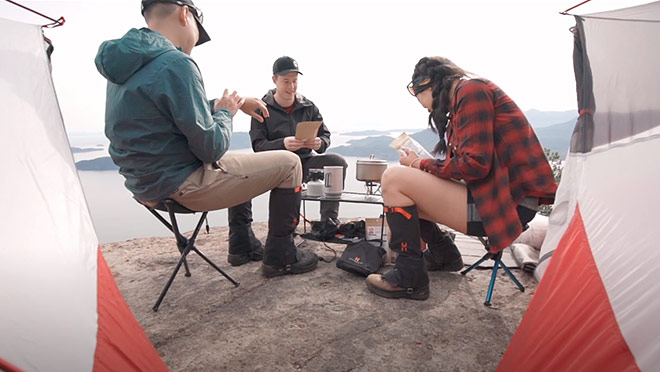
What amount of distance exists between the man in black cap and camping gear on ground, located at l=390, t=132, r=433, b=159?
0.99 meters

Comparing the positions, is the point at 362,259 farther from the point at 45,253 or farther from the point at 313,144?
the point at 45,253

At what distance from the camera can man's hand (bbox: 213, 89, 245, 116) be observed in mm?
2059

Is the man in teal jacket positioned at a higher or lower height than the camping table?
higher

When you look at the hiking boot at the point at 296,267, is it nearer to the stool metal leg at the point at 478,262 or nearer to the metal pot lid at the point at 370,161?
the metal pot lid at the point at 370,161

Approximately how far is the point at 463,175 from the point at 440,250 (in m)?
0.89

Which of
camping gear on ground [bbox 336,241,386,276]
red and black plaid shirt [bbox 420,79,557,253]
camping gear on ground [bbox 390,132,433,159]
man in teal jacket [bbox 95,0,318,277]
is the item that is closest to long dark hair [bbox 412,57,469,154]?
red and black plaid shirt [bbox 420,79,557,253]

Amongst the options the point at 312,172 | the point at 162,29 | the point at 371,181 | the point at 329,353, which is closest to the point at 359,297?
the point at 329,353

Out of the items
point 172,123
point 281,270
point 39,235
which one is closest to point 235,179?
point 172,123

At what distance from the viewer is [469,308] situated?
1.96 m

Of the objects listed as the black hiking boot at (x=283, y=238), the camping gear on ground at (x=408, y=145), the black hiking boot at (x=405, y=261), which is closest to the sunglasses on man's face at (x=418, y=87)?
the camping gear on ground at (x=408, y=145)

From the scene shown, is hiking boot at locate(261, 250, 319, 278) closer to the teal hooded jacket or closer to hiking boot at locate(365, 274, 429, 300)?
hiking boot at locate(365, 274, 429, 300)

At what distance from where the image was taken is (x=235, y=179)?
194 centimetres

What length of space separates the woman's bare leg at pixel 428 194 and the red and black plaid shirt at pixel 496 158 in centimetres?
9

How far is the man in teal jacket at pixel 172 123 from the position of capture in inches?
64.6
